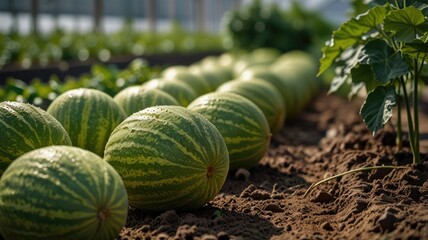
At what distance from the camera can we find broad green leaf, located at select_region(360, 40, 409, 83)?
3.95 meters

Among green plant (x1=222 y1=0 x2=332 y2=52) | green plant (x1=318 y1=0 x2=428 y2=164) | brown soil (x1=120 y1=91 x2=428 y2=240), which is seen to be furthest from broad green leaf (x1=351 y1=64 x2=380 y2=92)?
green plant (x1=222 y1=0 x2=332 y2=52)

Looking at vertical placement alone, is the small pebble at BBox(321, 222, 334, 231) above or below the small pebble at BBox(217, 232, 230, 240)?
below

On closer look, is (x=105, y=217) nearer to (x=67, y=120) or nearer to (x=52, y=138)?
(x=52, y=138)

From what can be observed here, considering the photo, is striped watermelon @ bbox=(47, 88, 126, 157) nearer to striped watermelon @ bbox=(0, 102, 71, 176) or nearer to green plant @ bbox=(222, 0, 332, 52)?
striped watermelon @ bbox=(0, 102, 71, 176)

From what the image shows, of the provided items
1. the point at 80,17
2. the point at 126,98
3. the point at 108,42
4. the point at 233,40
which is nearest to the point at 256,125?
the point at 126,98

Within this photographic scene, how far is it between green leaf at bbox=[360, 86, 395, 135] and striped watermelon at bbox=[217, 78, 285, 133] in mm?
1948

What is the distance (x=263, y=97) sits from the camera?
19.8 ft

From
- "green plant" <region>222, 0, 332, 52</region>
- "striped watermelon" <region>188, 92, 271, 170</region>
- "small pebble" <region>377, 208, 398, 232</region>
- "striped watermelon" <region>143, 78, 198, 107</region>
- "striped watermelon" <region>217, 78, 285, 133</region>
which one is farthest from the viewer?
"green plant" <region>222, 0, 332, 52</region>

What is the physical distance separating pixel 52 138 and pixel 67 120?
778 millimetres

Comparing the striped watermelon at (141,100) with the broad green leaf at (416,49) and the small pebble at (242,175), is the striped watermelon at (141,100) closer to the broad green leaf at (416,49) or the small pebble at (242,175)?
the small pebble at (242,175)

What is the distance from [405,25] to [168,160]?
5.47ft

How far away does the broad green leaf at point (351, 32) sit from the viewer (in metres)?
4.09

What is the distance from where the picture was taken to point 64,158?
3.05 metres

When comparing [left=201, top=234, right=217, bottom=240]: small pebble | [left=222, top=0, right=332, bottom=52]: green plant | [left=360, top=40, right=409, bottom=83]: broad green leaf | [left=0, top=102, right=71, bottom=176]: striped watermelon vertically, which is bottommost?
[left=222, top=0, right=332, bottom=52]: green plant
